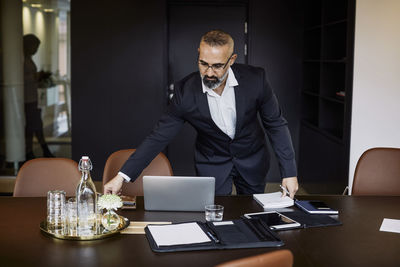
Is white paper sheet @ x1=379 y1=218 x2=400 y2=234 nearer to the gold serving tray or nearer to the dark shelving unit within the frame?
the gold serving tray

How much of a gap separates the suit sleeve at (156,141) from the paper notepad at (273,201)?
0.65 meters

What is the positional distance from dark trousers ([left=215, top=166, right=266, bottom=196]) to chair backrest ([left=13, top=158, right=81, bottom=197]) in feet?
2.97

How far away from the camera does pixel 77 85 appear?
721cm

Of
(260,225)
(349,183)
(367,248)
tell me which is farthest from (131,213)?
(349,183)

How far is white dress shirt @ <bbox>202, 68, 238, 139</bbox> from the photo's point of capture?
138 inches

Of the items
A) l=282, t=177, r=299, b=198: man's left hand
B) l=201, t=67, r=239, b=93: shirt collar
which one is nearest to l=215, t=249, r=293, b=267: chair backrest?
l=282, t=177, r=299, b=198: man's left hand

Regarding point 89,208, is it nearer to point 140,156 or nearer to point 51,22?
point 140,156

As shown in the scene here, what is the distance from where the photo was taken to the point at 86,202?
2.60 meters

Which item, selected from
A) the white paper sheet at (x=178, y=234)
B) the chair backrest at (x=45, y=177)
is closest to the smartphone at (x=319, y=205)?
the white paper sheet at (x=178, y=234)

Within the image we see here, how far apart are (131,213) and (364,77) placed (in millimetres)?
3038

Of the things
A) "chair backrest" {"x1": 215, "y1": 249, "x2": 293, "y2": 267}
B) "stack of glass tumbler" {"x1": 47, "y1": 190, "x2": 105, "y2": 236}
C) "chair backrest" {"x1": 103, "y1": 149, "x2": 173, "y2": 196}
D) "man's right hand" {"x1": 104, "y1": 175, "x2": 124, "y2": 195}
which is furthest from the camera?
"chair backrest" {"x1": 103, "y1": 149, "x2": 173, "y2": 196}

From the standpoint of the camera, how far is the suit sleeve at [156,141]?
3.23m

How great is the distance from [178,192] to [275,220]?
0.50 meters

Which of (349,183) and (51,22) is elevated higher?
(51,22)
